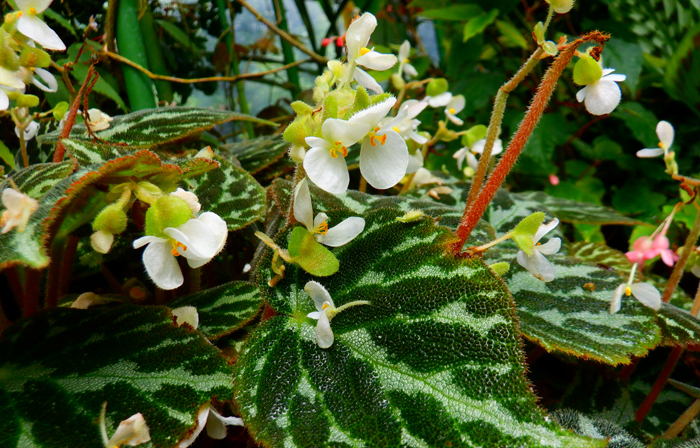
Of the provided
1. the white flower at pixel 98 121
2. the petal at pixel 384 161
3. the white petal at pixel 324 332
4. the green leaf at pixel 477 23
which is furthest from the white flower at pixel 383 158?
the green leaf at pixel 477 23

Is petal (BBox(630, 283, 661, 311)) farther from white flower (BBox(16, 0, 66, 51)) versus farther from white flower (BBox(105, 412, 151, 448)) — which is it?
white flower (BBox(16, 0, 66, 51))

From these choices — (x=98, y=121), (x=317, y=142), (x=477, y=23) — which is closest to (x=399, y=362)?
(x=317, y=142)

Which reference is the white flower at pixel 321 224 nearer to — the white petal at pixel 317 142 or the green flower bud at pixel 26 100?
the white petal at pixel 317 142

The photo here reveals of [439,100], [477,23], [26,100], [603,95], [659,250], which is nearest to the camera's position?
[603,95]

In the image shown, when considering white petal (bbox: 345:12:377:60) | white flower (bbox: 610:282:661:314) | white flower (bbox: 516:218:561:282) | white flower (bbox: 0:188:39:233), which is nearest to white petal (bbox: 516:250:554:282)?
white flower (bbox: 516:218:561:282)

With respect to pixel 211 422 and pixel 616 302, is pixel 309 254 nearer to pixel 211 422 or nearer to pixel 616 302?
pixel 211 422

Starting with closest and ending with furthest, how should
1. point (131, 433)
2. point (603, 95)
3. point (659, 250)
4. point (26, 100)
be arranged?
point (131, 433), point (603, 95), point (26, 100), point (659, 250)
